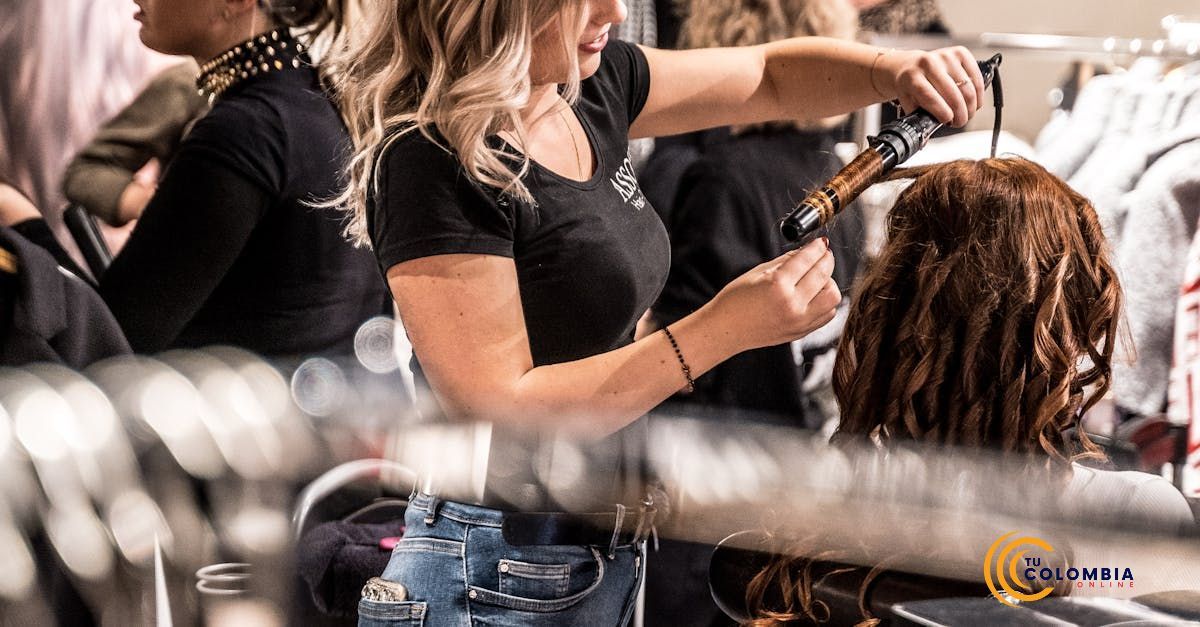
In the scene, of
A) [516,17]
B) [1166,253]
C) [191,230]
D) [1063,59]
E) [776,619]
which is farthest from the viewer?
[1063,59]

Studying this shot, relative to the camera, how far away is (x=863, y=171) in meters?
1.08

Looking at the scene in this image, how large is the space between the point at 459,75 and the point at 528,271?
0.63 feet

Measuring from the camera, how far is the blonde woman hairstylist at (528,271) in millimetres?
1023

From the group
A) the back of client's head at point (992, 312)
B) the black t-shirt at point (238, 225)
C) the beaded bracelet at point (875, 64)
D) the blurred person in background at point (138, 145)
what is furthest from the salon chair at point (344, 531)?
the beaded bracelet at point (875, 64)

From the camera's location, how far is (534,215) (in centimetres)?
108

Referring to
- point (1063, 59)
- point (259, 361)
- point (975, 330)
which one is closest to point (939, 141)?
point (1063, 59)

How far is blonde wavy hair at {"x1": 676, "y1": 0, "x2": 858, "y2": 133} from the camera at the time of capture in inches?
69.9

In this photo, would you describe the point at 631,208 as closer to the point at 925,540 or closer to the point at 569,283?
the point at 569,283

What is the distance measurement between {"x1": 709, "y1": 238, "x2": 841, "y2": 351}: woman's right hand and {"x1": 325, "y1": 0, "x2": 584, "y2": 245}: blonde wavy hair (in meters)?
0.22

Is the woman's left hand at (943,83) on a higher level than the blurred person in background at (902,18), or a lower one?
lower

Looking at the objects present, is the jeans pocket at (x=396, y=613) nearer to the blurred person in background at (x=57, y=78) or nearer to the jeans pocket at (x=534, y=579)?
the jeans pocket at (x=534, y=579)

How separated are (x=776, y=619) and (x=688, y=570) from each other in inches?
29.5

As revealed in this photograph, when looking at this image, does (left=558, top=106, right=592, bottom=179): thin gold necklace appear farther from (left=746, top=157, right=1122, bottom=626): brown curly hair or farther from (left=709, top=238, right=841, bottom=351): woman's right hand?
(left=746, top=157, right=1122, bottom=626): brown curly hair

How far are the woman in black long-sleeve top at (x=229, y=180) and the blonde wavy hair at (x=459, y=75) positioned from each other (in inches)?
14.1
